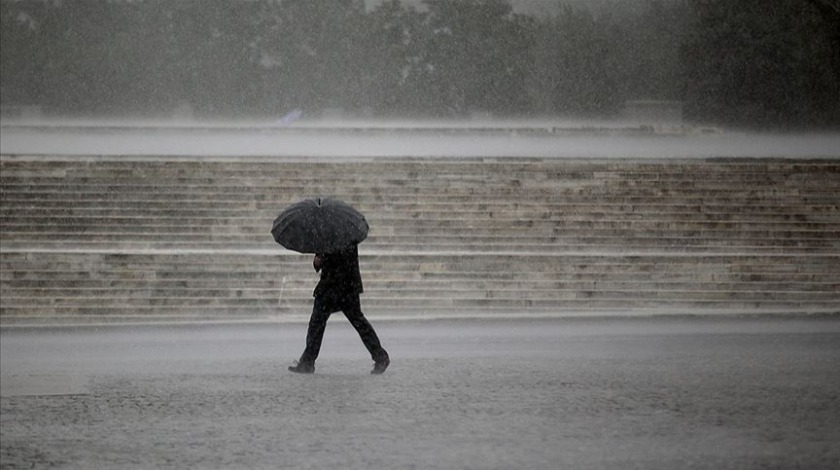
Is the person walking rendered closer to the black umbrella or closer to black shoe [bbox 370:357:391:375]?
black shoe [bbox 370:357:391:375]

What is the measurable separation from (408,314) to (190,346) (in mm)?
3141

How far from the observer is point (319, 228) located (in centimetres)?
733

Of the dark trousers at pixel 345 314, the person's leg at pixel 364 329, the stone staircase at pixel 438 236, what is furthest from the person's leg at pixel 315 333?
the stone staircase at pixel 438 236

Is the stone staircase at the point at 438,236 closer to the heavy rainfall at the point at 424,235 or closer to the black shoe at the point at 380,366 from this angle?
the heavy rainfall at the point at 424,235

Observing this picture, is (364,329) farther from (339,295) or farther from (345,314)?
(339,295)

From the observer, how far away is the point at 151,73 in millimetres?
23922

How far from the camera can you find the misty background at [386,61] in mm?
23750

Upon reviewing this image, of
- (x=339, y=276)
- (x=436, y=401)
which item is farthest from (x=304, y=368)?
(x=436, y=401)

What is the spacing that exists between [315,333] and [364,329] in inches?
13.1

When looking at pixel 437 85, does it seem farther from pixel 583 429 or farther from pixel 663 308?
pixel 583 429

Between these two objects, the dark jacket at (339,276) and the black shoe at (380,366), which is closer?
the dark jacket at (339,276)

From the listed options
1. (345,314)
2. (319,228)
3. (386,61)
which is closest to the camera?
(319,228)

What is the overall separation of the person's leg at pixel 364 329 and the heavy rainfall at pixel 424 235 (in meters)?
0.02

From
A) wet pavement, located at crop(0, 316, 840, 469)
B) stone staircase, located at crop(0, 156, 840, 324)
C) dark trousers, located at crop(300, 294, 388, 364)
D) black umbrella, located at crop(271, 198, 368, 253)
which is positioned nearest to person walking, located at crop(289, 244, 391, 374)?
dark trousers, located at crop(300, 294, 388, 364)
